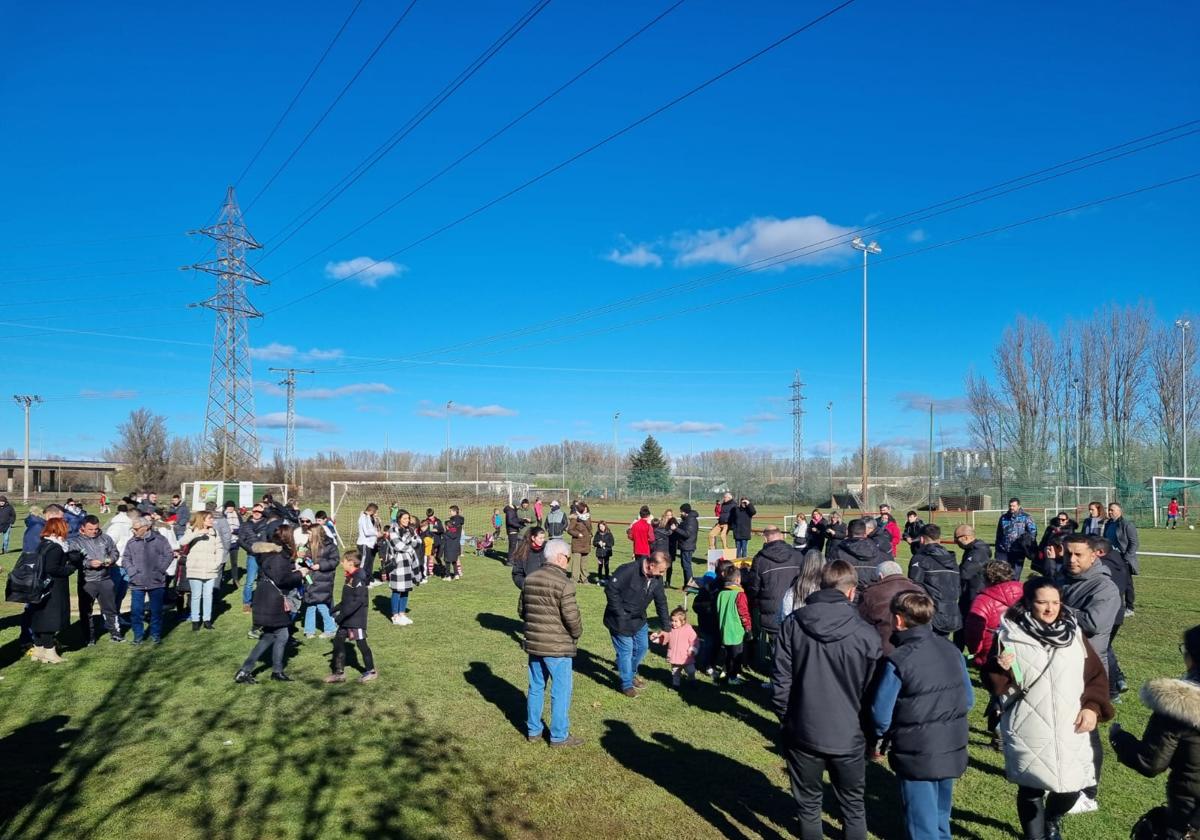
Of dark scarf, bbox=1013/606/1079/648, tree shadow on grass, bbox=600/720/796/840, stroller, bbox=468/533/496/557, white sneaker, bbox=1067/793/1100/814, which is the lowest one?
stroller, bbox=468/533/496/557

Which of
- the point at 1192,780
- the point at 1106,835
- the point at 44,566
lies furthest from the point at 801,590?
the point at 44,566

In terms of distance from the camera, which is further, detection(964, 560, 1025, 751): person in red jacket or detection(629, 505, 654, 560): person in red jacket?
detection(629, 505, 654, 560): person in red jacket

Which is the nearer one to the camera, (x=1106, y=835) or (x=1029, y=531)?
(x=1106, y=835)

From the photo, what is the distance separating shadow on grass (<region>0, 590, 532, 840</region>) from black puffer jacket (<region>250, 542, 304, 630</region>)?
75 cm

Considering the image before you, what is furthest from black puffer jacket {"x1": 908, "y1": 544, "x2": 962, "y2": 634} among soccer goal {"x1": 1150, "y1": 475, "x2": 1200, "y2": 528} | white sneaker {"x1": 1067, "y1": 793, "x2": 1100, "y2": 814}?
soccer goal {"x1": 1150, "y1": 475, "x2": 1200, "y2": 528}

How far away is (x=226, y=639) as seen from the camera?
37.0 ft

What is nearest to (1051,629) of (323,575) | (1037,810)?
(1037,810)

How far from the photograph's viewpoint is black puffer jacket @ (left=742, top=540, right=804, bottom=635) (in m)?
8.38

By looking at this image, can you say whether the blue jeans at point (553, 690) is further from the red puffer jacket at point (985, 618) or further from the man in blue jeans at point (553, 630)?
the red puffer jacket at point (985, 618)

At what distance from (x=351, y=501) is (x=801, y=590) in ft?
93.0

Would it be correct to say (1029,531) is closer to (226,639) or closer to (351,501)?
(226,639)

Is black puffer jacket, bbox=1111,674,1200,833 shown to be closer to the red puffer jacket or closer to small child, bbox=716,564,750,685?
the red puffer jacket

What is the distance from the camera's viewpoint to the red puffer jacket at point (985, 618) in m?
6.27

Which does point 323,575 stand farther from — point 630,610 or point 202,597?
point 630,610
